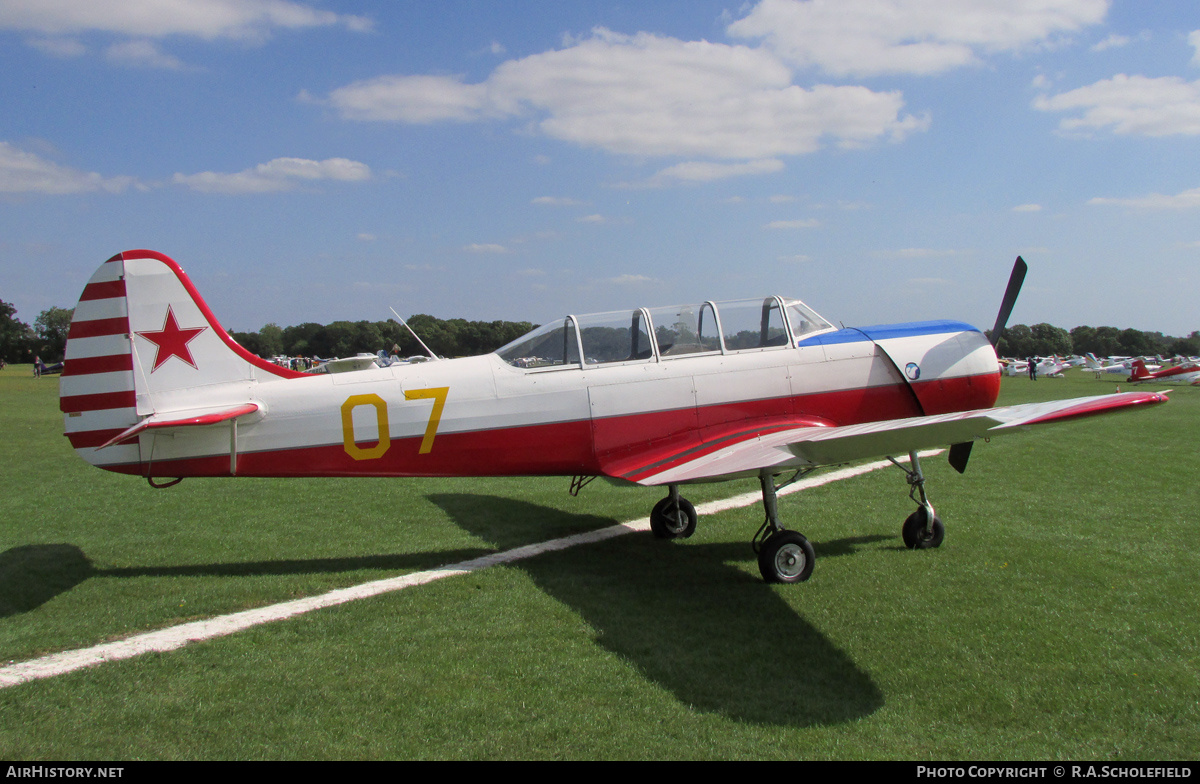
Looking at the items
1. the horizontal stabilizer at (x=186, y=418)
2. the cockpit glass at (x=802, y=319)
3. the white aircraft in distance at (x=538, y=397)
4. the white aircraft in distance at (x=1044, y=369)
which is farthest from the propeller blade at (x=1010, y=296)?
the white aircraft in distance at (x=1044, y=369)

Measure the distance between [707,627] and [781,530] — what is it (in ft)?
4.35

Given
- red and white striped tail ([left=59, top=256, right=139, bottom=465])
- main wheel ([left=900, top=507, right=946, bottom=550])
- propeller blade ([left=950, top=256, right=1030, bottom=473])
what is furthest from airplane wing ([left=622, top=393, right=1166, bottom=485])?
red and white striped tail ([left=59, top=256, right=139, bottom=465])

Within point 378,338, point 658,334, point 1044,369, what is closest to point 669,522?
point 658,334

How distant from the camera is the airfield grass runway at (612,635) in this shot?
3.49 m

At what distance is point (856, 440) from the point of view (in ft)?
A: 16.6

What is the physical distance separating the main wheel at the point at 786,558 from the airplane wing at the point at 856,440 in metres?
0.72

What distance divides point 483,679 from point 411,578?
7.16ft

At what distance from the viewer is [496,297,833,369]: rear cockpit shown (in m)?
6.68

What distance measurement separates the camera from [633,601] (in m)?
5.49

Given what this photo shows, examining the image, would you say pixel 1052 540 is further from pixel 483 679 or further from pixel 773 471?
pixel 483 679

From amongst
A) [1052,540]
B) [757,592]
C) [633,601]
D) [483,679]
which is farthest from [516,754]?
[1052,540]

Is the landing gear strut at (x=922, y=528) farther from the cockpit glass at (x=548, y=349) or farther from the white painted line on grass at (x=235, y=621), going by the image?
the cockpit glass at (x=548, y=349)

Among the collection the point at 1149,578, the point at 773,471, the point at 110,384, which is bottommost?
the point at 1149,578

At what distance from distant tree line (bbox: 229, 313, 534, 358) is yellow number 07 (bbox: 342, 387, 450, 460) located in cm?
4258
